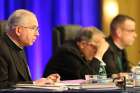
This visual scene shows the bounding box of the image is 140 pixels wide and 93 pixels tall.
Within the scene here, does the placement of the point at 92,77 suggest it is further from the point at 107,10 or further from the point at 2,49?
the point at 107,10

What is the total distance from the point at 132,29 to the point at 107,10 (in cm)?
209

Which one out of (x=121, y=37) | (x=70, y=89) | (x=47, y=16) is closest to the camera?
(x=70, y=89)

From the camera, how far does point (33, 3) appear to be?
6254mm

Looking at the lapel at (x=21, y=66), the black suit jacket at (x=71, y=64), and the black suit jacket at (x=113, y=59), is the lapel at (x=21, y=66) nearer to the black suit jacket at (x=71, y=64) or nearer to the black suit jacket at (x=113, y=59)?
the black suit jacket at (x=71, y=64)

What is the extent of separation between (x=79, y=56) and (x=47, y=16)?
2.34m

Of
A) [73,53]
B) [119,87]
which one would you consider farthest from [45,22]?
[119,87]

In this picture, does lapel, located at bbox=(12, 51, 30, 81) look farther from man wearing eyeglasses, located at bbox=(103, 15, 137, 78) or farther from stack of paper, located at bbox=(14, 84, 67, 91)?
man wearing eyeglasses, located at bbox=(103, 15, 137, 78)

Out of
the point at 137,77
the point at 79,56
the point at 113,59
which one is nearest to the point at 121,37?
the point at 113,59

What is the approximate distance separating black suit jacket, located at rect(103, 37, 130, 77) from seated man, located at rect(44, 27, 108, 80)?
0.89 feet

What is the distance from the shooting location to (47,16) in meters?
6.41

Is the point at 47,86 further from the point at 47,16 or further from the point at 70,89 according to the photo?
the point at 47,16

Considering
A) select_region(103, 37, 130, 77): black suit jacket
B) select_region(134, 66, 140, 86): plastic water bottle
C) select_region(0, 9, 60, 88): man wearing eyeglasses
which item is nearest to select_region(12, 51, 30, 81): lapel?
select_region(0, 9, 60, 88): man wearing eyeglasses

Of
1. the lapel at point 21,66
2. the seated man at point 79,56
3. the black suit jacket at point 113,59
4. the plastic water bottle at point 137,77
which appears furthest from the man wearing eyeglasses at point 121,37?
the plastic water bottle at point 137,77

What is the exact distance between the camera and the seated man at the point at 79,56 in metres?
4.15
